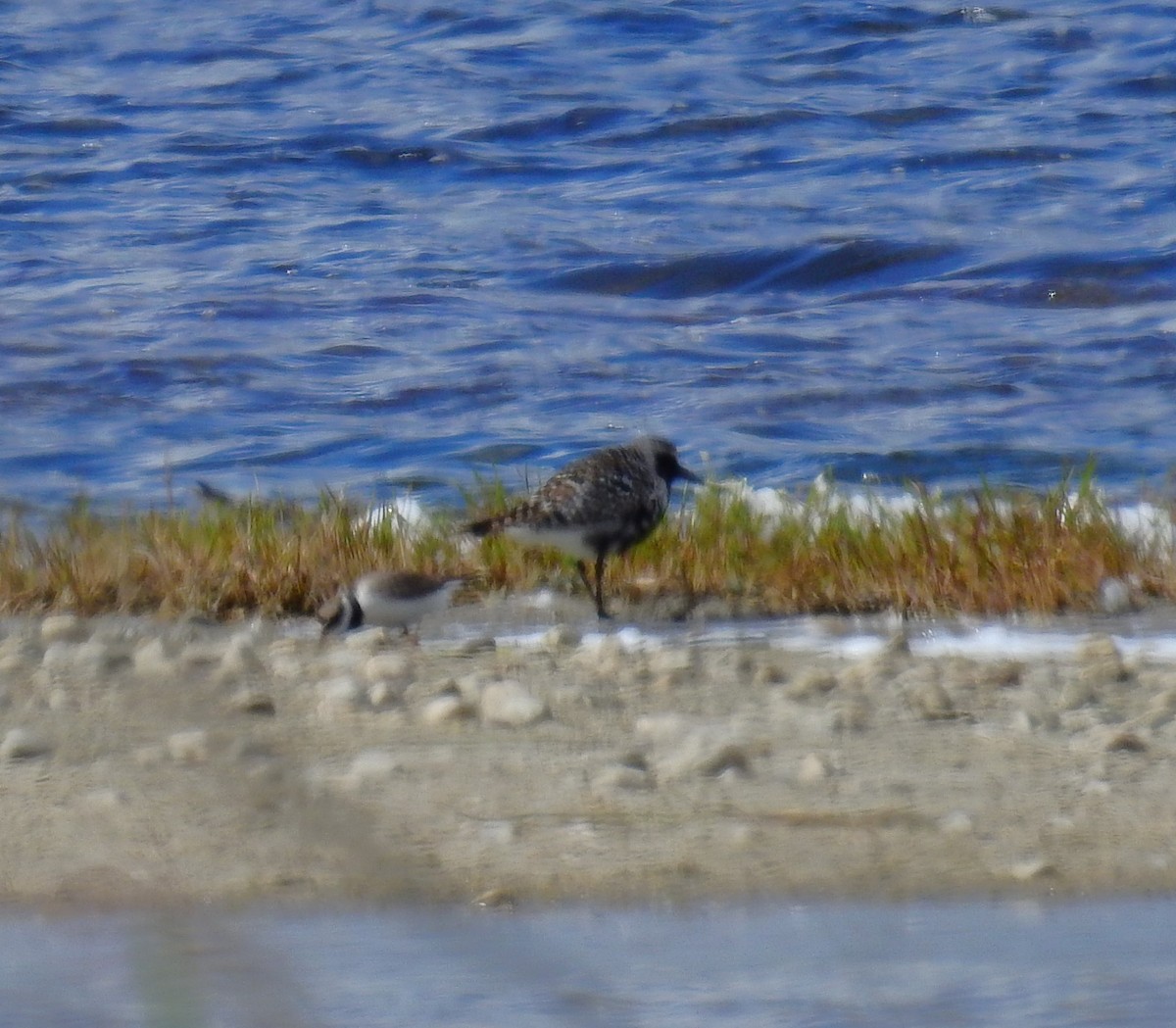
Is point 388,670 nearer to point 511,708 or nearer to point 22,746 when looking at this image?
point 511,708

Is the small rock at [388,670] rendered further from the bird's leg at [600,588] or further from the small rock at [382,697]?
the bird's leg at [600,588]

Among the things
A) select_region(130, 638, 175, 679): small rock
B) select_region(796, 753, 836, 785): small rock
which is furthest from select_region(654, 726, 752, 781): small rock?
select_region(130, 638, 175, 679): small rock

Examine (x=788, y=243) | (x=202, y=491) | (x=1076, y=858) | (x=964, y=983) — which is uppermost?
(x=964, y=983)

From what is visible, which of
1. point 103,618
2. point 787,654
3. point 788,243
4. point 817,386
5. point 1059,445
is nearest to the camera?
point 787,654

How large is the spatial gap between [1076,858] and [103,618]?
136 inches

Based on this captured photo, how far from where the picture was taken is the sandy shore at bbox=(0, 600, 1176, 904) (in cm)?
384

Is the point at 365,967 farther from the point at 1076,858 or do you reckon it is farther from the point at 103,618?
the point at 103,618

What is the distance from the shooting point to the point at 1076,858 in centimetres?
390

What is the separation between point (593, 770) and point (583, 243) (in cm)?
1191

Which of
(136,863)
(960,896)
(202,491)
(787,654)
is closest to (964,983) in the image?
(960,896)

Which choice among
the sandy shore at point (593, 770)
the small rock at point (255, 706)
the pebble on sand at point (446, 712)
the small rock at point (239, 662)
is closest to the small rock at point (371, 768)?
the sandy shore at point (593, 770)

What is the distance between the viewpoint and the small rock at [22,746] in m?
4.64

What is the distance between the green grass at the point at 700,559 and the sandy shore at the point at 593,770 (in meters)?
0.62

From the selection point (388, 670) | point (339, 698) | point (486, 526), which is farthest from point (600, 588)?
point (339, 698)
